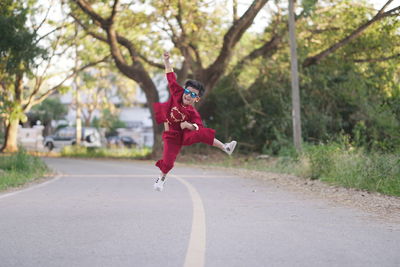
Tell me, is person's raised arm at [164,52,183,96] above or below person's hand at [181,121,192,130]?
above

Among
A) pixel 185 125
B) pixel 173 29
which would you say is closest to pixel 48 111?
pixel 173 29

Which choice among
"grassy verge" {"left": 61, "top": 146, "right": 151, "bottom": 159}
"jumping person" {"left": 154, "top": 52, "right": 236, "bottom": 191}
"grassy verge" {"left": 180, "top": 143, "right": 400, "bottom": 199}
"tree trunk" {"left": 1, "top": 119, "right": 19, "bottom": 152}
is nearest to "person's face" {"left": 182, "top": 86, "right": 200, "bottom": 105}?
"jumping person" {"left": 154, "top": 52, "right": 236, "bottom": 191}

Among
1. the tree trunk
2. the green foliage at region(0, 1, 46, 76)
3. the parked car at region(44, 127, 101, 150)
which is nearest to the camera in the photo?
the green foliage at region(0, 1, 46, 76)

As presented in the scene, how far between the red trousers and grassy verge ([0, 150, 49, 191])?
6808 millimetres

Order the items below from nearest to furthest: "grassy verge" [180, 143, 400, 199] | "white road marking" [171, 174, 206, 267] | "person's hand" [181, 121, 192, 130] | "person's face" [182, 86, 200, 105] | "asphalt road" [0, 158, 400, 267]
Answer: "white road marking" [171, 174, 206, 267] < "asphalt road" [0, 158, 400, 267] < "person's face" [182, 86, 200, 105] < "person's hand" [181, 121, 192, 130] < "grassy verge" [180, 143, 400, 199]

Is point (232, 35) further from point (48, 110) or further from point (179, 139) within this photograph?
point (48, 110)

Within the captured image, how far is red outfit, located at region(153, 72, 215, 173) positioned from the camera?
8.64 metres

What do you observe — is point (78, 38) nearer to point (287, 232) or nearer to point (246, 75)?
point (246, 75)

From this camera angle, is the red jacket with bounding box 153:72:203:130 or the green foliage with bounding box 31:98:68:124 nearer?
the red jacket with bounding box 153:72:203:130

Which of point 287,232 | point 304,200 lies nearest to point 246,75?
point 304,200

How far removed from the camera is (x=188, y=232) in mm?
6480

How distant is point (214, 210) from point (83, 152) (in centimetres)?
2953

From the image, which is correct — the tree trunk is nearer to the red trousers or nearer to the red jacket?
the red trousers

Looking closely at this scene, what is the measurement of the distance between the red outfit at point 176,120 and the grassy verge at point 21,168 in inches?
276
